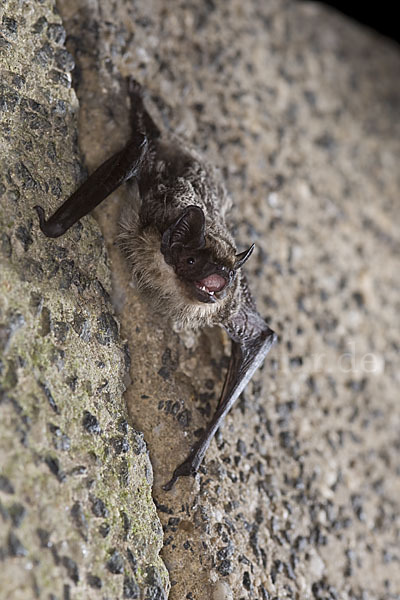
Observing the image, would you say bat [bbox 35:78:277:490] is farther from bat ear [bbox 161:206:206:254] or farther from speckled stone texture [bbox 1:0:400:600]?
speckled stone texture [bbox 1:0:400:600]

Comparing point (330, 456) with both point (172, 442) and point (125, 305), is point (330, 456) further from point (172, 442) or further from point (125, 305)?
point (125, 305)

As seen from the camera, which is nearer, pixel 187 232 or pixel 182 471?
pixel 187 232

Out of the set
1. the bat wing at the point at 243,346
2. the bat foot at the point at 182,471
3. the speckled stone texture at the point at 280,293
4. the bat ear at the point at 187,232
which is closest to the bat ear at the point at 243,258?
the bat ear at the point at 187,232

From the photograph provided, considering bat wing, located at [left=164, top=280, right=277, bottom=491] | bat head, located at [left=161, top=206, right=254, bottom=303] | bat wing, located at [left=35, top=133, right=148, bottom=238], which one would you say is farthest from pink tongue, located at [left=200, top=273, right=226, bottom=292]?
bat wing, located at [left=35, top=133, right=148, bottom=238]

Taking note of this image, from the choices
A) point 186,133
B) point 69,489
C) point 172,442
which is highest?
point 186,133

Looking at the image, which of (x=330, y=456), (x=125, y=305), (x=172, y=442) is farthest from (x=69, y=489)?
(x=330, y=456)

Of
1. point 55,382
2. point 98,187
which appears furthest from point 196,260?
point 55,382

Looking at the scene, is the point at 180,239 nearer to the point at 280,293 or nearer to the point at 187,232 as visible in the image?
the point at 187,232
